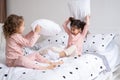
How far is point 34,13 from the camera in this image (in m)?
3.14

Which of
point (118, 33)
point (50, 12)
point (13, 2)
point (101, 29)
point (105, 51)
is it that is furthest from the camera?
point (13, 2)

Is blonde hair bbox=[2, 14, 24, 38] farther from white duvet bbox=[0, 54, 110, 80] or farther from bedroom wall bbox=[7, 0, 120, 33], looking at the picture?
bedroom wall bbox=[7, 0, 120, 33]

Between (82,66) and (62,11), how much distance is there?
1.38 m

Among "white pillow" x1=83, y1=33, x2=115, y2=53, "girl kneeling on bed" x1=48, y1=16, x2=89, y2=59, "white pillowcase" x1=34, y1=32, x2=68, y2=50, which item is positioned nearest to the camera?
"girl kneeling on bed" x1=48, y1=16, x2=89, y2=59

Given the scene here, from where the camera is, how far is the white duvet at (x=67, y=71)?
4.57 feet

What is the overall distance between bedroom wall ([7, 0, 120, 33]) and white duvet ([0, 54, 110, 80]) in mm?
826

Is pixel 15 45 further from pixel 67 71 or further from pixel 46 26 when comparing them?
pixel 67 71

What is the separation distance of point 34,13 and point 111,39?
1.24m

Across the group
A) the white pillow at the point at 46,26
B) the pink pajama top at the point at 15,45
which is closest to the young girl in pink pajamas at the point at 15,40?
the pink pajama top at the point at 15,45

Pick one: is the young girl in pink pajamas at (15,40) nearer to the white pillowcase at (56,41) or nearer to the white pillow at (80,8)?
the white pillow at (80,8)

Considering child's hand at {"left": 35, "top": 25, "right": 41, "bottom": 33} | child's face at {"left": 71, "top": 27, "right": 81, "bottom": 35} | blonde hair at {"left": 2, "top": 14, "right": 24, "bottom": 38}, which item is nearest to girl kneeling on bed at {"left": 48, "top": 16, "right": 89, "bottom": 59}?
child's face at {"left": 71, "top": 27, "right": 81, "bottom": 35}

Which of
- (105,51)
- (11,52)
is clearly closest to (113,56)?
(105,51)

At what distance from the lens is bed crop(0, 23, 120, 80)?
1417 millimetres

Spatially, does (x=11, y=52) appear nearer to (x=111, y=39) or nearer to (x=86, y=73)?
(x=86, y=73)
